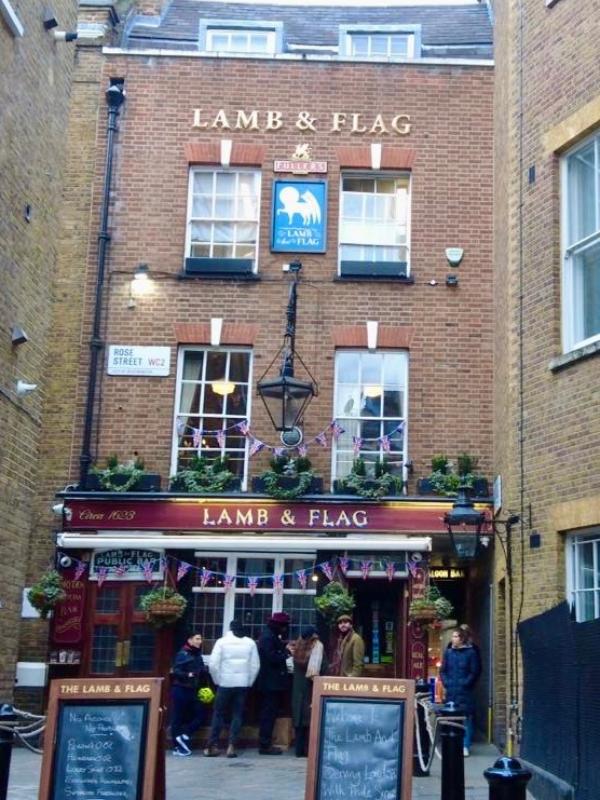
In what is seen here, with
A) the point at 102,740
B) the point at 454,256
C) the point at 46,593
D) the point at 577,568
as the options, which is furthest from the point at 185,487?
the point at 102,740

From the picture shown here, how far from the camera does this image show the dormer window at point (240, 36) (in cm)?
1762

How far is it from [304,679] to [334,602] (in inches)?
49.4

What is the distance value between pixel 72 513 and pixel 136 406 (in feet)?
5.72

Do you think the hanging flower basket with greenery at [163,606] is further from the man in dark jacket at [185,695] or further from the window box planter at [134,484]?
the window box planter at [134,484]

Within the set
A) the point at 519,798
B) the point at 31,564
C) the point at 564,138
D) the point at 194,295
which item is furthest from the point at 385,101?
the point at 519,798

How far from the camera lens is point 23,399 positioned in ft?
44.7

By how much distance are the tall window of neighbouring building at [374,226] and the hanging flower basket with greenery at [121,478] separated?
4034 millimetres

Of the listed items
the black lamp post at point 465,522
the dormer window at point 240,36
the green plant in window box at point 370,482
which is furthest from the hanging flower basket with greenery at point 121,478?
the dormer window at point 240,36

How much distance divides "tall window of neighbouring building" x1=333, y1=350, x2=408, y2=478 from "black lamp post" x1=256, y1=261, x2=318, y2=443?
528 mm

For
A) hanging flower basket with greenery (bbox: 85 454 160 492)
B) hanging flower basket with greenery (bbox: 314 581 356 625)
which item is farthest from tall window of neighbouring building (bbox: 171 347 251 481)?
hanging flower basket with greenery (bbox: 314 581 356 625)

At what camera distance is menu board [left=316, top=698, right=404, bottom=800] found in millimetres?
7551

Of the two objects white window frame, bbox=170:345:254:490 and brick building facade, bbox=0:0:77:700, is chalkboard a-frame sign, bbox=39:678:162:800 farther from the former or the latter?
white window frame, bbox=170:345:254:490

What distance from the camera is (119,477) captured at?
48.8 feet

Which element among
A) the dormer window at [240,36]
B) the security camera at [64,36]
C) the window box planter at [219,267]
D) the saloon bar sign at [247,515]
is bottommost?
the saloon bar sign at [247,515]
